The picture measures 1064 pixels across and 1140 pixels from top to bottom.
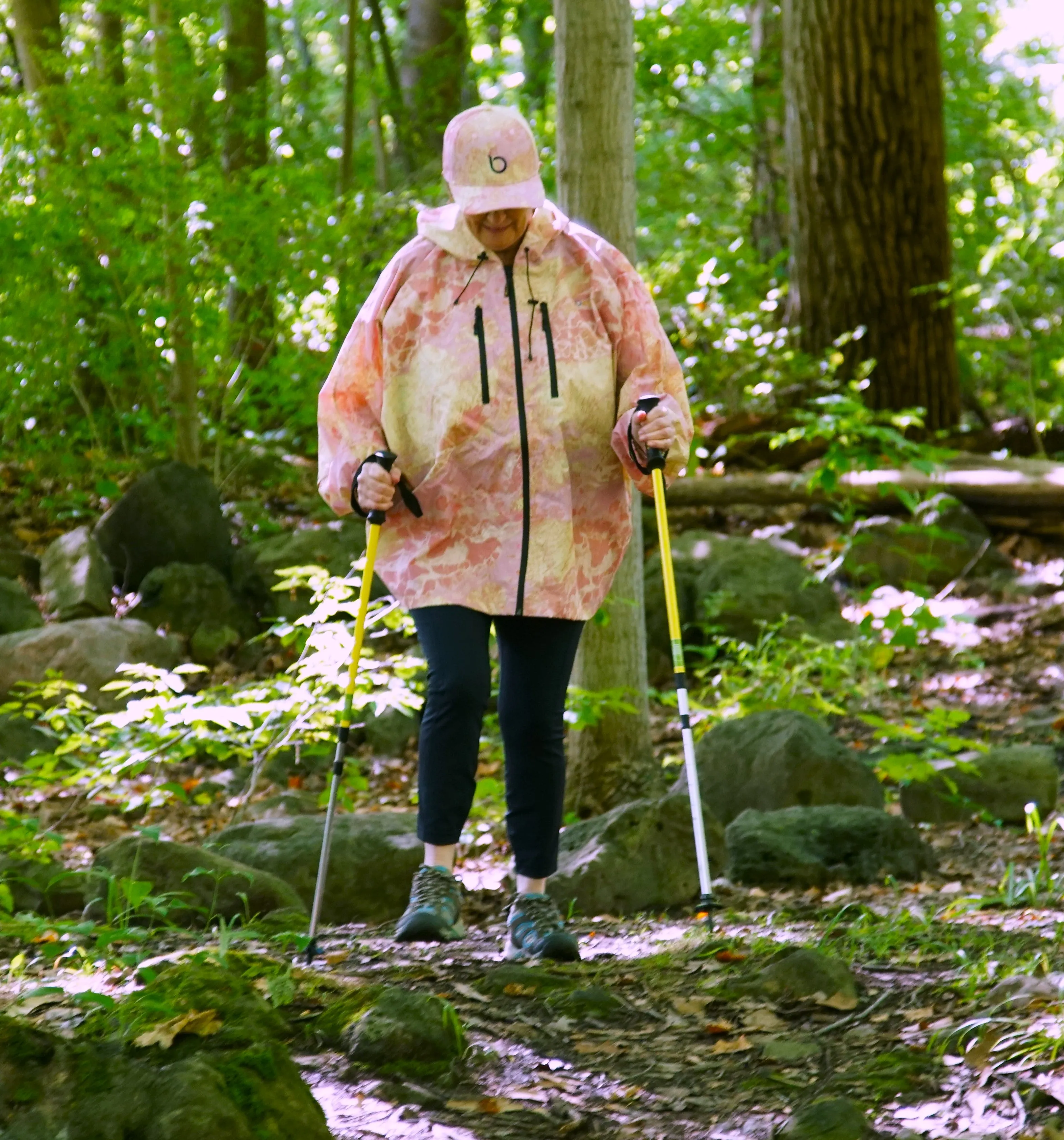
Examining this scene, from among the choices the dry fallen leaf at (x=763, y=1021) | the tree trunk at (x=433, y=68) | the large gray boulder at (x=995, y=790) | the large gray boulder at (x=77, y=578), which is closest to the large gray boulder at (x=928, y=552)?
the large gray boulder at (x=995, y=790)

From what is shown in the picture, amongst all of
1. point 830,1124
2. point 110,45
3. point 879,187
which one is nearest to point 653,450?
point 830,1124

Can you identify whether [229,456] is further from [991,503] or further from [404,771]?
[991,503]

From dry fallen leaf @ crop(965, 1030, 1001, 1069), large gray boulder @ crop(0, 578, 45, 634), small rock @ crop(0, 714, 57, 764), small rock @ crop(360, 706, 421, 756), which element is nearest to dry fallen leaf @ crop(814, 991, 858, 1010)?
dry fallen leaf @ crop(965, 1030, 1001, 1069)

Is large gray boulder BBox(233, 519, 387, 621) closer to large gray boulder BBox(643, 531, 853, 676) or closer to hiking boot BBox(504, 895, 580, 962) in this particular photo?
large gray boulder BBox(643, 531, 853, 676)

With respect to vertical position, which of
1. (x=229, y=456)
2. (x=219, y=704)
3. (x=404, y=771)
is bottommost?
(x=404, y=771)

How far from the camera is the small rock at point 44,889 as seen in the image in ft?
12.9

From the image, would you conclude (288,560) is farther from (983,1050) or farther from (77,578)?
(983,1050)

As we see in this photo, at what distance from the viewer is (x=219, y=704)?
489 cm

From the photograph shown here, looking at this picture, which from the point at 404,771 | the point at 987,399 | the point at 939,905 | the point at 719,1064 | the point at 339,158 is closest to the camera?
the point at 719,1064

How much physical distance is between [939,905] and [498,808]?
2.13 meters

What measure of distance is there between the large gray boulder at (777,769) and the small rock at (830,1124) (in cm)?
269

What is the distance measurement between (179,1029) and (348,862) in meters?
2.08

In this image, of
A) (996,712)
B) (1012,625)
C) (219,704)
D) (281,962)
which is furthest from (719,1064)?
(1012,625)

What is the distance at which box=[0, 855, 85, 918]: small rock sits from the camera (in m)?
3.93
